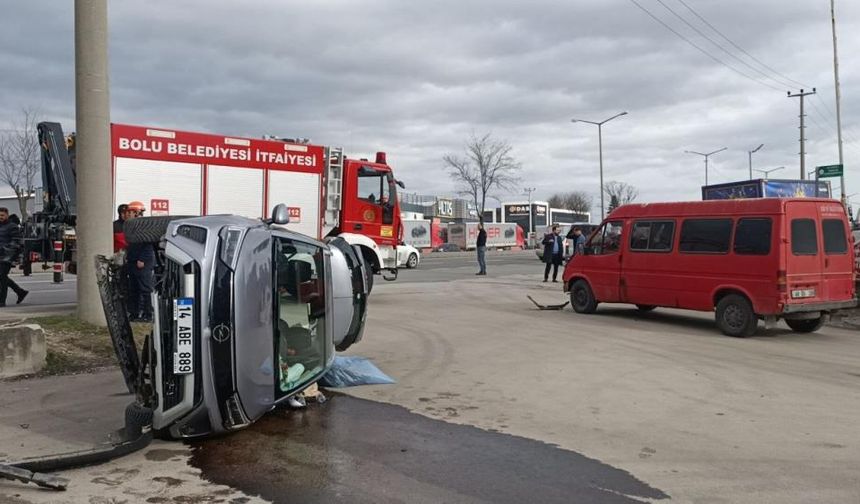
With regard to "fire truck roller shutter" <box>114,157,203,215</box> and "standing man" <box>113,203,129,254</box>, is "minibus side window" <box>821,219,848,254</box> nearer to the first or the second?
"fire truck roller shutter" <box>114,157,203,215</box>

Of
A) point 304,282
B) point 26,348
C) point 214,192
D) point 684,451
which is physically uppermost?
point 214,192

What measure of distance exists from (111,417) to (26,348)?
7.01 ft

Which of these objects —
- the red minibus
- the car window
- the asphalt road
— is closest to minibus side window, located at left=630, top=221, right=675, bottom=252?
the red minibus

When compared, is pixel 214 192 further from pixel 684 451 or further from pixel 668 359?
pixel 684 451

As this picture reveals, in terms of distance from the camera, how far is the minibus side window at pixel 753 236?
10.2 meters

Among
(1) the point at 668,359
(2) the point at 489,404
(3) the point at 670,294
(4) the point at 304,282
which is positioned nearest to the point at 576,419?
(2) the point at 489,404

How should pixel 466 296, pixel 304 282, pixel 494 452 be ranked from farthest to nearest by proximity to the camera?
pixel 466 296
pixel 304 282
pixel 494 452

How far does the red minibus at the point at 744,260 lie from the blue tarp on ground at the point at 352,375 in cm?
618

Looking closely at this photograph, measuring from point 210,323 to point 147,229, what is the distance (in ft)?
3.05

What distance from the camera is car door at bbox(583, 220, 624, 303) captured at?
12539mm

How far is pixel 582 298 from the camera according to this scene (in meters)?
13.4

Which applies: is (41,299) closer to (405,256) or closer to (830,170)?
(405,256)

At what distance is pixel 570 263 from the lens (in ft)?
44.8

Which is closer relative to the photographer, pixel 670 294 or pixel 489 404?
pixel 489 404
